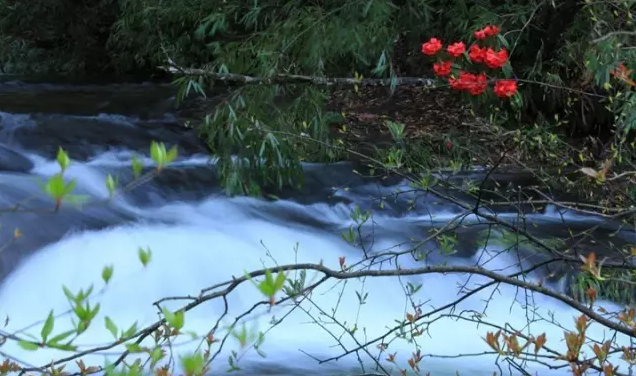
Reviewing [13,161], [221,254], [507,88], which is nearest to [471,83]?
[507,88]

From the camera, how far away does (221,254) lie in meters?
4.31

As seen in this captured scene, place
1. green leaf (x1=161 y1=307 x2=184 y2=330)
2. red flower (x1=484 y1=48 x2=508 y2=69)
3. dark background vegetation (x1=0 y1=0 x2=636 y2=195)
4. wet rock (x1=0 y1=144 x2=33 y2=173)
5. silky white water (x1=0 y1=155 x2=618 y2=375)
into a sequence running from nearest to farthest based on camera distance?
green leaf (x1=161 y1=307 x2=184 y2=330)
red flower (x1=484 y1=48 x2=508 y2=69)
silky white water (x1=0 y1=155 x2=618 y2=375)
dark background vegetation (x1=0 y1=0 x2=636 y2=195)
wet rock (x1=0 y1=144 x2=33 y2=173)

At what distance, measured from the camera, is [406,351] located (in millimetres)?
3398

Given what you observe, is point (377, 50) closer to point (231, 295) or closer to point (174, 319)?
point (231, 295)

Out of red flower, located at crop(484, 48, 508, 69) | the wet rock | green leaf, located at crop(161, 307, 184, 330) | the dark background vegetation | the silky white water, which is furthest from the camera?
the wet rock

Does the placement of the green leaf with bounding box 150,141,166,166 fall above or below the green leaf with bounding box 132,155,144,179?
above

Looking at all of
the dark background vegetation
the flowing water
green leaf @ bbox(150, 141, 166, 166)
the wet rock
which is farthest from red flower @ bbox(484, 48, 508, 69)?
the wet rock

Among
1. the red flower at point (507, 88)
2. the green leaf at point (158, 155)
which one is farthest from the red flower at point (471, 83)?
the green leaf at point (158, 155)

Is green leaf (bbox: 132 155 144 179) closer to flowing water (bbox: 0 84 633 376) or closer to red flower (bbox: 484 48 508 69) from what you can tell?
flowing water (bbox: 0 84 633 376)

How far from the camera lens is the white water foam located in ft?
11.2

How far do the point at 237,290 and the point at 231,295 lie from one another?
0.13 ft

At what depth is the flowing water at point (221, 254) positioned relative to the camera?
3385mm

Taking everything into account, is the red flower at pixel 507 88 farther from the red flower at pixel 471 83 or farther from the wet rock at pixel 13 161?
the wet rock at pixel 13 161

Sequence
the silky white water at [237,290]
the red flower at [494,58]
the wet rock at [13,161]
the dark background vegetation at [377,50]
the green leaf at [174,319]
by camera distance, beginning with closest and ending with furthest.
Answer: the green leaf at [174,319], the red flower at [494,58], the silky white water at [237,290], the dark background vegetation at [377,50], the wet rock at [13,161]
